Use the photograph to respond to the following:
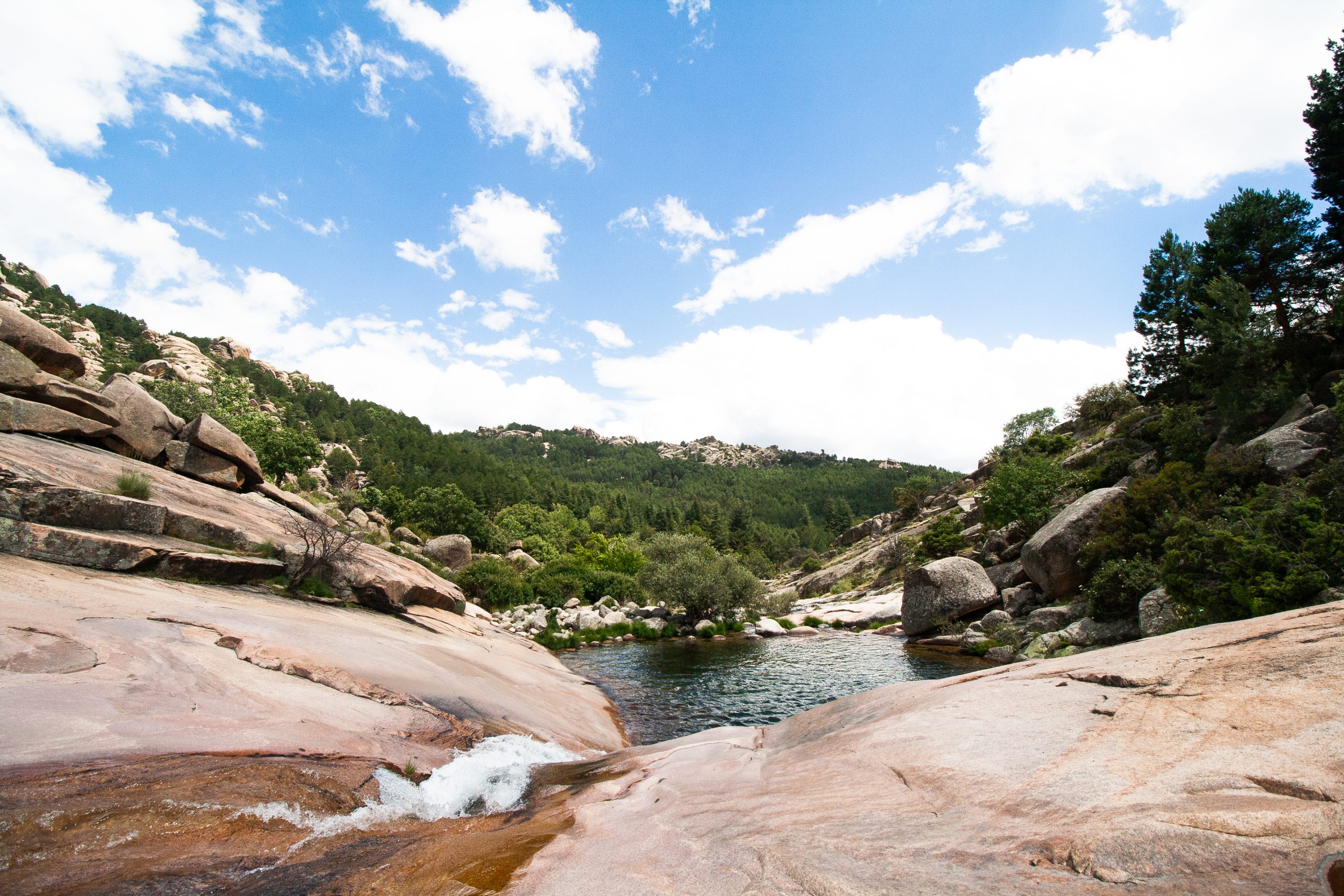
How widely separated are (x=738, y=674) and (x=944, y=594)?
50.8 feet

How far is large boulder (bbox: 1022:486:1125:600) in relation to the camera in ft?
90.0

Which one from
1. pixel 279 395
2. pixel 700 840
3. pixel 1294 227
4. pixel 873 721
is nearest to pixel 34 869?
pixel 700 840

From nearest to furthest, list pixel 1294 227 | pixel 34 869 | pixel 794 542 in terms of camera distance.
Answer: pixel 34 869 → pixel 1294 227 → pixel 794 542

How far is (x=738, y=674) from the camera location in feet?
83.9

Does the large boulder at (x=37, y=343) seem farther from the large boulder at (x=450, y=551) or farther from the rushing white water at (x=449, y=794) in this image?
the large boulder at (x=450, y=551)

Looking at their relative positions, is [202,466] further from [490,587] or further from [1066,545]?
[1066,545]

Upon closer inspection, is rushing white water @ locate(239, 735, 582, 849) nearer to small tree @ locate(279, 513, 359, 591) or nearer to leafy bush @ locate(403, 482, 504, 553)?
small tree @ locate(279, 513, 359, 591)

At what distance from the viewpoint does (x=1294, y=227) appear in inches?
1297

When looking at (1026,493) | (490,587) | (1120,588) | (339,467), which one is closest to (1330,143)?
(1026,493)

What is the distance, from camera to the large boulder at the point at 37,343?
66.8 ft

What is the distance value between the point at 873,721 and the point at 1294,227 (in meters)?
45.2

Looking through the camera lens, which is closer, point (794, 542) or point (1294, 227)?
point (1294, 227)

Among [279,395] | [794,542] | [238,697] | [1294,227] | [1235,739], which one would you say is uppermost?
[279,395]

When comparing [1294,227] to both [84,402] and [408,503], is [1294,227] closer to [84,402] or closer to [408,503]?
[84,402]
